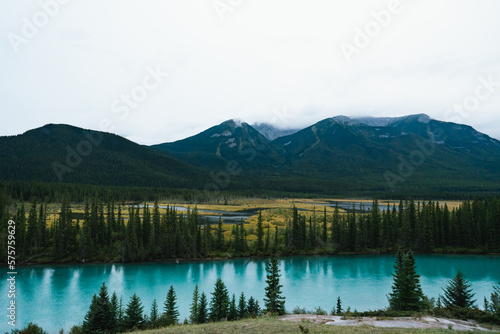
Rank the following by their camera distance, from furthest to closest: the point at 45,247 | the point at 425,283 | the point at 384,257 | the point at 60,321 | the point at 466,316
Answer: the point at 384,257
the point at 45,247
the point at 425,283
the point at 60,321
the point at 466,316

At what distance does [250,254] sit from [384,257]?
1147 inches

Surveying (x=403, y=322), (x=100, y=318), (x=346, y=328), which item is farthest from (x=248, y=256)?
(x=346, y=328)

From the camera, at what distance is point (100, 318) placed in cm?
Result: 2677

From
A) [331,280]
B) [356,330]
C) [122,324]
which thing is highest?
[356,330]

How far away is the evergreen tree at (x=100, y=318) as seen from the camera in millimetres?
26281

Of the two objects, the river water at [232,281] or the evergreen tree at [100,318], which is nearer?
the evergreen tree at [100,318]

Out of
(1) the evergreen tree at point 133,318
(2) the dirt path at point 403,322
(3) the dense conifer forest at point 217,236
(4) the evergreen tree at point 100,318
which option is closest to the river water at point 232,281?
(3) the dense conifer forest at point 217,236

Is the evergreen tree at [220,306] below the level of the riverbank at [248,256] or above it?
above

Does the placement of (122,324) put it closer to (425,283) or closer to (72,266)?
(72,266)

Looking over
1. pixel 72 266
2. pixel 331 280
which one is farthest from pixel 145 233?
pixel 331 280

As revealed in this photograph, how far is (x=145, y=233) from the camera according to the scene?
227ft

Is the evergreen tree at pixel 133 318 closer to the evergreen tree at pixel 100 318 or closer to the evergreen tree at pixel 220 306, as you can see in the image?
the evergreen tree at pixel 100 318

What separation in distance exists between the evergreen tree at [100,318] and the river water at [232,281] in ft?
31.1

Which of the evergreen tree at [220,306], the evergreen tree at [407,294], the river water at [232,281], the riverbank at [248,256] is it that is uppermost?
the evergreen tree at [407,294]
